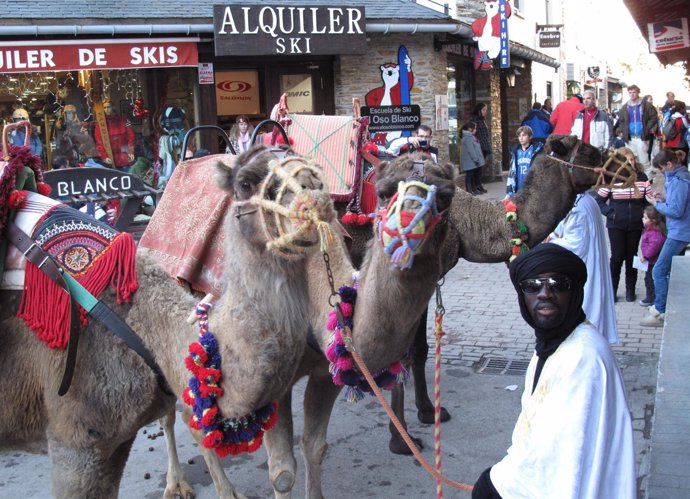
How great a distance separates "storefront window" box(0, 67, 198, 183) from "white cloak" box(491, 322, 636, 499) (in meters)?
12.3

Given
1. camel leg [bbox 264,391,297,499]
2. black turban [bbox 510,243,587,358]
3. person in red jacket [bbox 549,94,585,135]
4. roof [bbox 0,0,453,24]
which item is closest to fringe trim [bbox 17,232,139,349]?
camel leg [bbox 264,391,297,499]

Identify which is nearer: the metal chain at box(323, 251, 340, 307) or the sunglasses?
the sunglasses

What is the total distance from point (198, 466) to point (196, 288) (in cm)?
143

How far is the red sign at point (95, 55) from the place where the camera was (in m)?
12.5

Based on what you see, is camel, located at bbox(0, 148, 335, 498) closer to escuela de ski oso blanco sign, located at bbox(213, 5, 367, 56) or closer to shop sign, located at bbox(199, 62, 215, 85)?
escuela de ski oso blanco sign, located at bbox(213, 5, 367, 56)

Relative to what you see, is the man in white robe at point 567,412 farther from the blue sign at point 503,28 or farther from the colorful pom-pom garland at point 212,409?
the blue sign at point 503,28

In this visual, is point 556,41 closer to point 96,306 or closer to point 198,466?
point 198,466

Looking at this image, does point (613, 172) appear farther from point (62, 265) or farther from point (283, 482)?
point (62, 265)

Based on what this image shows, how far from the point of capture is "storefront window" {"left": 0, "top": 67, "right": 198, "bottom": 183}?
13492 mm

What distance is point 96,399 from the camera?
127 inches

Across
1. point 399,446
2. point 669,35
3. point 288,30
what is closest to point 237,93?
point 288,30

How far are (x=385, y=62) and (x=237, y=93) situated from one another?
3.09m

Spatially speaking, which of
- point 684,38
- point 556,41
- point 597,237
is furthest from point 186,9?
point 556,41

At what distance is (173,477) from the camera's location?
16.3 feet
